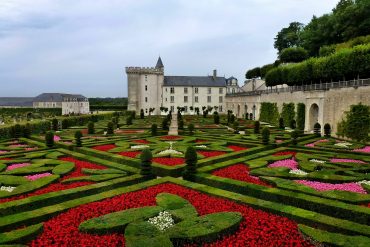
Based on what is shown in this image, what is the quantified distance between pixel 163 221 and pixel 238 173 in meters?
6.63

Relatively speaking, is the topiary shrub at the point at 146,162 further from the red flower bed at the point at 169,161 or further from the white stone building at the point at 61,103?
the white stone building at the point at 61,103

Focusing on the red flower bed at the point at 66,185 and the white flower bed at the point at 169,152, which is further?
the white flower bed at the point at 169,152

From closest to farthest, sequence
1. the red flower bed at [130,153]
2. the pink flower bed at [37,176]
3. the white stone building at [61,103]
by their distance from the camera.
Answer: the pink flower bed at [37,176] → the red flower bed at [130,153] → the white stone building at [61,103]

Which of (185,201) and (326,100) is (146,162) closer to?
(185,201)

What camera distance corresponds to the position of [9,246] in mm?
7539

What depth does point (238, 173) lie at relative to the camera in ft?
49.3

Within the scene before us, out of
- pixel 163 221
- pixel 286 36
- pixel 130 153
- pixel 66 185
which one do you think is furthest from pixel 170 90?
pixel 163 221

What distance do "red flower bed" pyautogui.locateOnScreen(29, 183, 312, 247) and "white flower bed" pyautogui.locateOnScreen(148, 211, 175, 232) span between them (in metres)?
1.08

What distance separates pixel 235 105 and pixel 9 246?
7165 centimetres

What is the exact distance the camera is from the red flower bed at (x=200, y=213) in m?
8.16

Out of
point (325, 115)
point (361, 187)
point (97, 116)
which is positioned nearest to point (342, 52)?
point (325, 115)

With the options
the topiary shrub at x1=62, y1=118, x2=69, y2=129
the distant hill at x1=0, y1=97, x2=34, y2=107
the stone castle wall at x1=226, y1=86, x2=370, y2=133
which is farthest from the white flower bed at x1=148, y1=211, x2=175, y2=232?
the distant hill at x1=0, y1=97, x2=34, y2=107

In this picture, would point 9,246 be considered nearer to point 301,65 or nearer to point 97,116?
point 301,65

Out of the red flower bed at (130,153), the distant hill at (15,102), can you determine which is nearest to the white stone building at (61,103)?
the distant hill at (15,102)
